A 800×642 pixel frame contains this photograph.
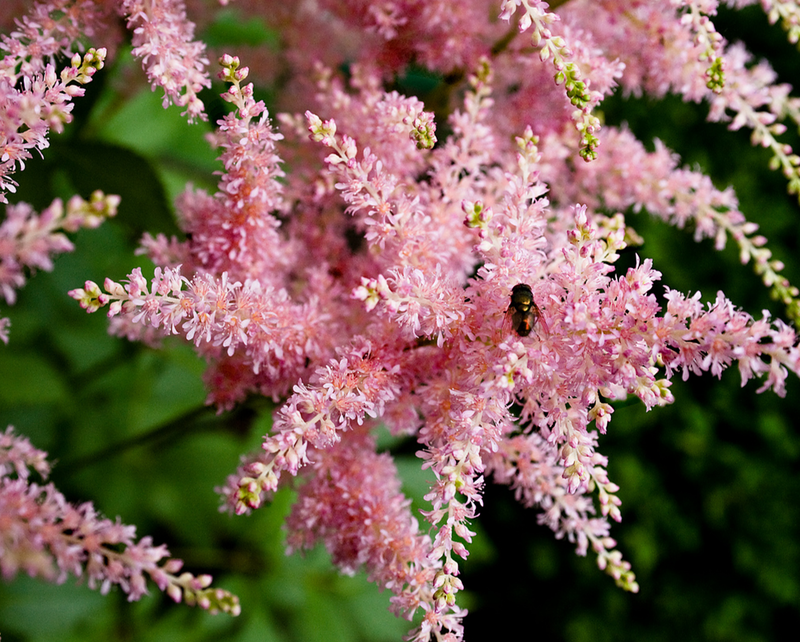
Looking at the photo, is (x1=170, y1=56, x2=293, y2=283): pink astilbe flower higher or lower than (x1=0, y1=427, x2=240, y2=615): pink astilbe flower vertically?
higher

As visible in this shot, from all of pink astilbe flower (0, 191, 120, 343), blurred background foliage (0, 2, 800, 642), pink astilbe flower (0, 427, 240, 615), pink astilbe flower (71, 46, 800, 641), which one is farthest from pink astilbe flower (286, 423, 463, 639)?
blurred background foliage (0, 2, 800, 642)

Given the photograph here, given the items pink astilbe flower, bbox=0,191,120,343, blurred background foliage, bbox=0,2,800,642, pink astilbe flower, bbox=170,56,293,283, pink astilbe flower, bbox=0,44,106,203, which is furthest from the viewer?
blurred background foliage, bbox=0,2,800,642

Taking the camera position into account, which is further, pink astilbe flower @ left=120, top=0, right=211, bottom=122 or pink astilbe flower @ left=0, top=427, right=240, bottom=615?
pink astilbe flower @ left=120, top=0, right=211, bottom=122

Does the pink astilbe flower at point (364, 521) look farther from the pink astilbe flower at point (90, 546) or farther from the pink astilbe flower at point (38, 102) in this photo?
the pink astilbe flower at point (38, 102)

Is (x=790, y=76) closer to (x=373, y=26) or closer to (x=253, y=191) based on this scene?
(x=373, y=26)

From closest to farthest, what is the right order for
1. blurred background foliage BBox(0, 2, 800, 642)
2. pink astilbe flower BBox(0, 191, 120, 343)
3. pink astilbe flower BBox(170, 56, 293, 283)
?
pink astilbe flower BBox(0, 191, 120, 343) < pink astilbe flower BBox(170, 56, 293, 283) < blurred background foliage BBox(0, 2, 800, 642)

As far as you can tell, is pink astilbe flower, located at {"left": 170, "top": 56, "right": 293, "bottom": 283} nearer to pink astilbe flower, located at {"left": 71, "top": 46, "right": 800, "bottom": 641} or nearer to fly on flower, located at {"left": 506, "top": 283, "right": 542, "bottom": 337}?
pink astilbe flower, located at {"left": 71, "top": 46, "right": 800, "bottom": 641}
